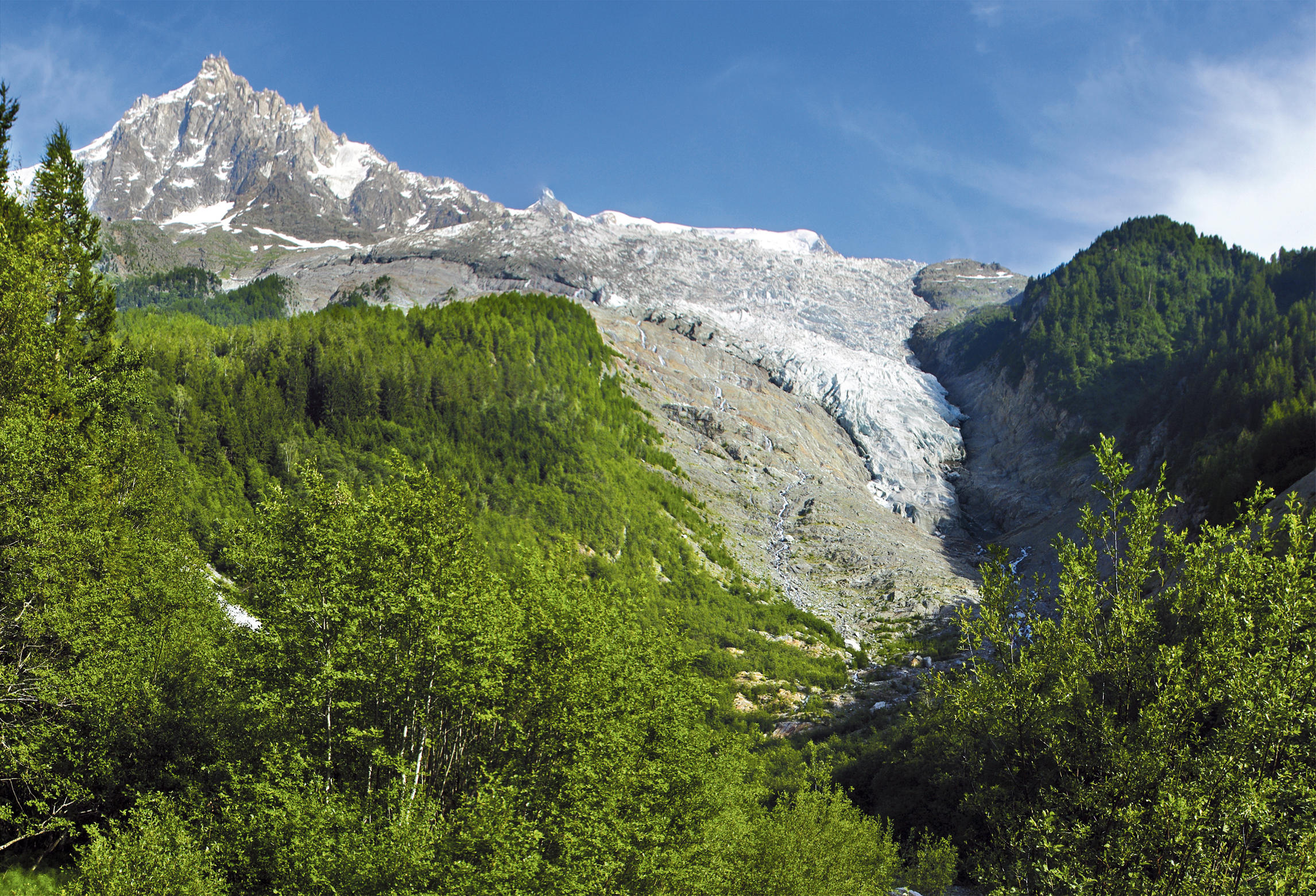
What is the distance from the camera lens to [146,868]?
56.4 feet

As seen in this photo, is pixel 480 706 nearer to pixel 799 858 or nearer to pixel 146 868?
pixel 146 868

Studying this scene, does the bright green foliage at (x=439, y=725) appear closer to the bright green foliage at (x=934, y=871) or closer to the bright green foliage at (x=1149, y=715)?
the bright green foliage at (x=1149, y=715)

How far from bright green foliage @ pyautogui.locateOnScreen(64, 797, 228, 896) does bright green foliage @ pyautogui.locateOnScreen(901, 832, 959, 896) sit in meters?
28.8

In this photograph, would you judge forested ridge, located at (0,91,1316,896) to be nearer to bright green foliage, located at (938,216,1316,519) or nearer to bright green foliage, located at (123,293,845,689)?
bright green foliage, located at (123,293,845,689)

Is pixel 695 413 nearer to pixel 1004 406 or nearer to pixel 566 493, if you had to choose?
pixel 566 493

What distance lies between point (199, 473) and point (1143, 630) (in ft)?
253

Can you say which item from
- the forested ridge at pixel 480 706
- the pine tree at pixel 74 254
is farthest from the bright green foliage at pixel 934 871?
the pine tree at pixel 74 254

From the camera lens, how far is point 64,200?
3853 cm

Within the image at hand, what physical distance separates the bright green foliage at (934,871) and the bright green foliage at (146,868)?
28801mm

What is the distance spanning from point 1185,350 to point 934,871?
14090 cm

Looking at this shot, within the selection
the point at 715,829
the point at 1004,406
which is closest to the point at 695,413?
the point at 1004,406

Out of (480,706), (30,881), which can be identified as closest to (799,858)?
(480,706)

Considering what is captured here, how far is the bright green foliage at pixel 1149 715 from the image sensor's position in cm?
1236

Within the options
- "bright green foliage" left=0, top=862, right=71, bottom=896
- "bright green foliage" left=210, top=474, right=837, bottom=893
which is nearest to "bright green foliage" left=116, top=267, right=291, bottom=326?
"bright green foliage" left=0, top=862, right=71, bottom=896
